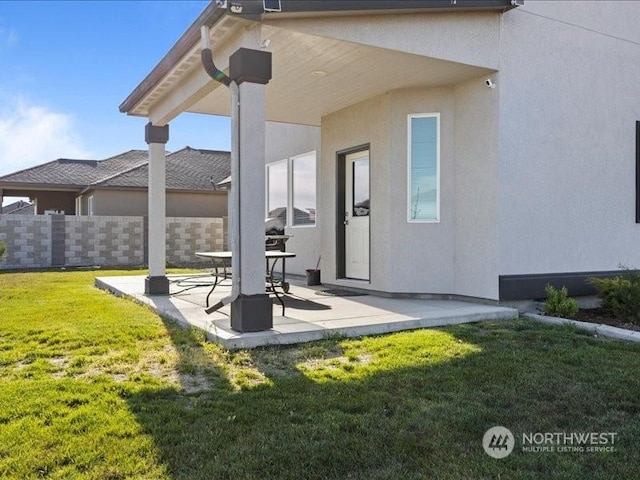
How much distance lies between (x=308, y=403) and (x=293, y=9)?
3.52 meters

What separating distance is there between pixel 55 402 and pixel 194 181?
18.4 metres

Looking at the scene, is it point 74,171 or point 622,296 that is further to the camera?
point 74,171

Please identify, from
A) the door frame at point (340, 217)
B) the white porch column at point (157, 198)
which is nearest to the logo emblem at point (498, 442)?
the door frame at point (340, 217)

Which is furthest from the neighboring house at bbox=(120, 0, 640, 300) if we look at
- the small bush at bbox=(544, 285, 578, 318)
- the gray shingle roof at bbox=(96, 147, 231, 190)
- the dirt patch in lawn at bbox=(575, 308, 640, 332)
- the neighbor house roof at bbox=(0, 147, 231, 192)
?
the neighbor house roof at bbox=(0, 147, 231, 192)

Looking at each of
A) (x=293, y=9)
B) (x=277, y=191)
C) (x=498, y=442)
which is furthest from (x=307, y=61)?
(x=277, y=191)

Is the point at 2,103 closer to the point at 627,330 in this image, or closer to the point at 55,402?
the point at 55,402

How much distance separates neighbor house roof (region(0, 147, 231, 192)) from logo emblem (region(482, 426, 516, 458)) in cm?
1754

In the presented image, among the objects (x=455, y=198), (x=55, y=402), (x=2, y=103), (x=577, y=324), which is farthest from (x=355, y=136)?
(x=2, y=103)

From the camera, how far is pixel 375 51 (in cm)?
592

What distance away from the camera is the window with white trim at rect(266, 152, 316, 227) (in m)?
10.5

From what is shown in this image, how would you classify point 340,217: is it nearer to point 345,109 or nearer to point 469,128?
point 345,109

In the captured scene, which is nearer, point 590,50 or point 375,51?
point 375,51

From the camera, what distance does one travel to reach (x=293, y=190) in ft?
36.1

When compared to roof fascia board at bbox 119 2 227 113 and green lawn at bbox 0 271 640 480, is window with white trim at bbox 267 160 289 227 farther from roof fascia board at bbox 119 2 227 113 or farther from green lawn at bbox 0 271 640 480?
green lawn at bbox 0 271 640 480
